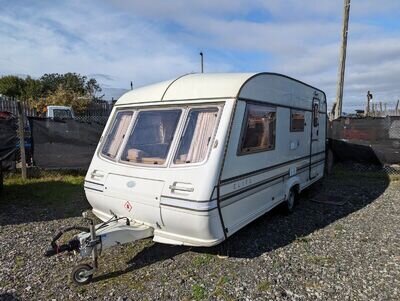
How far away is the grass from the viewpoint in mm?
7258

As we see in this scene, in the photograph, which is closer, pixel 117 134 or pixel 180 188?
pixel 180 188

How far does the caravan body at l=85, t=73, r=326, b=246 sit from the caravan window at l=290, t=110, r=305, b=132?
589mm

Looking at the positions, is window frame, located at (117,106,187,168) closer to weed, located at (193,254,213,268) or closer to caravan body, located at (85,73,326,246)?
caravan body, located at (85,73,326,246)

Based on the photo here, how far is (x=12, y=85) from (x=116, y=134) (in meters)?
45.8

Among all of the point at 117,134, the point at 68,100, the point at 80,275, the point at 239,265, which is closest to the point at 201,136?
the point at 117,134

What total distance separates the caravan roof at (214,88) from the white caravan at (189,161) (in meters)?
0.01

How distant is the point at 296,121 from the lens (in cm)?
638

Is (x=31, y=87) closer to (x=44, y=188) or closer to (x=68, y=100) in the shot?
(x=68, y=100)

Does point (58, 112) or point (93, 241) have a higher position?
point (58, 112)

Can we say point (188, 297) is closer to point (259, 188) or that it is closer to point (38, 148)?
point (259, 188)

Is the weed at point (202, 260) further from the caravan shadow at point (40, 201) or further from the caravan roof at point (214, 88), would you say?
the caravan shadow at point (40, 201)

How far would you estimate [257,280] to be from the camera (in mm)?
3939

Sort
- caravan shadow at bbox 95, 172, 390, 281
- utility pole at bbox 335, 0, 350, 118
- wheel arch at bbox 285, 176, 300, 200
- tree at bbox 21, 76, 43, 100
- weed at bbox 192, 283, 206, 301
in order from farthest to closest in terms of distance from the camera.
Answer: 1. tree at bbox 21, 76, 43, 100
2. utility pole at bbox 335, 0, 350, 118
3. wheel arch at bbox 285, 176, 300, 200
4. caravan shadow at bbox 95, 172, 390, 281
5. weed at bbox 192, 283, 206, 301

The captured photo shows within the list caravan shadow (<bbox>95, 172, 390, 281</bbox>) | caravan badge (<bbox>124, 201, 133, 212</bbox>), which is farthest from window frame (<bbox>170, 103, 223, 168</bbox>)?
caravan shadow (<bbox>95, 172, 390, 281</bbox>)
